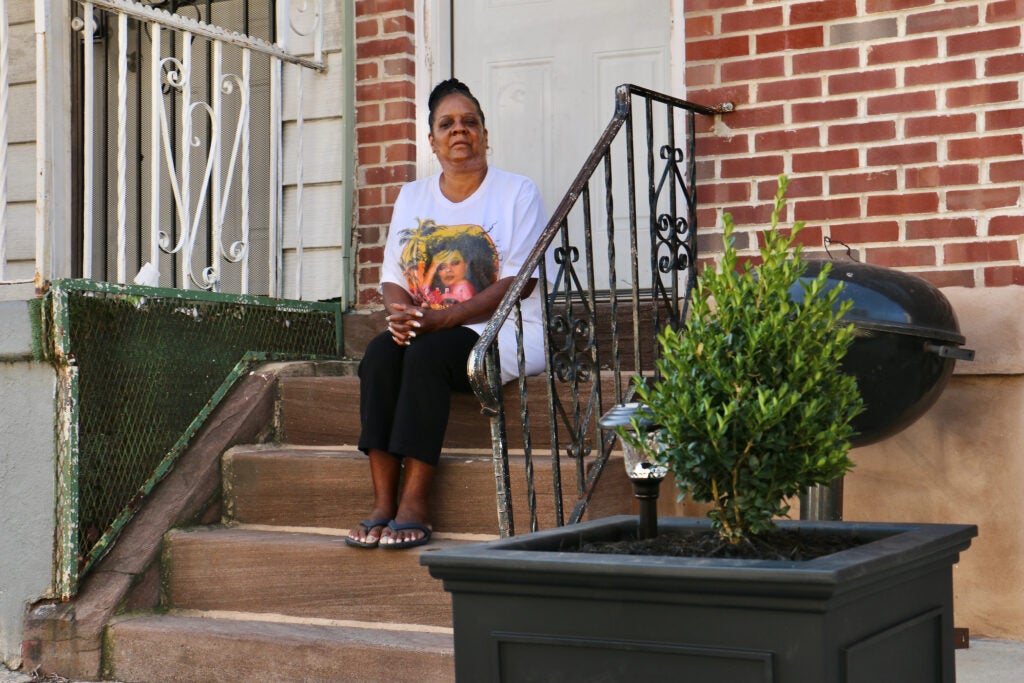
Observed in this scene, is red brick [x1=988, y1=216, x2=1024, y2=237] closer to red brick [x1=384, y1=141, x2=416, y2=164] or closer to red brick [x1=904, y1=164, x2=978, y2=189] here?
red brick [x1=904, y1=164, x2=978, y2=189]

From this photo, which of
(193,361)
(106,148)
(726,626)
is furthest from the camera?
(106,148)

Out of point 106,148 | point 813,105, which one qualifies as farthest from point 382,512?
point 106,148

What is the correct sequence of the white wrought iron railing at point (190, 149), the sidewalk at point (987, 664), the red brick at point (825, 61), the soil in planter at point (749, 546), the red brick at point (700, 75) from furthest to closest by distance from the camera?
the white wrought iron railing at point (190, 149)
the red brick at point (700, 75)
the red brick at point (825, 61)
the sidewalk at point (987, 664)
the soil in planter at point (749, 546)

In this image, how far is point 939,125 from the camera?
4.02 m

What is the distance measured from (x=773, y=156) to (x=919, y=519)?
126cm

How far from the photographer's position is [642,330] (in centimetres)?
451

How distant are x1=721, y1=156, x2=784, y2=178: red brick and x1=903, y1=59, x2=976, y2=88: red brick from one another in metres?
0.48

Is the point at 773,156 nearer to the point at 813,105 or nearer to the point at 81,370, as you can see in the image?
the point at 813,105

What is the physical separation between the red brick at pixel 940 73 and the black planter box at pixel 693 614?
2.25 metres

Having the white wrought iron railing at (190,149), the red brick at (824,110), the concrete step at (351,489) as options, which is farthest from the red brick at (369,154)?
the red brick at (824,110)

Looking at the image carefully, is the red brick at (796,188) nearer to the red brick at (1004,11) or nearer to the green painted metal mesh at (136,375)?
the red brick at (1004,11)

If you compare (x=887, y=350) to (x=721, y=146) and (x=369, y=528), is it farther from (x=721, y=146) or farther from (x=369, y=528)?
(x=369, y=528)

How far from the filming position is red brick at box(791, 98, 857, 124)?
13.6ft

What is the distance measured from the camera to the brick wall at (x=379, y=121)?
16.7 feet
